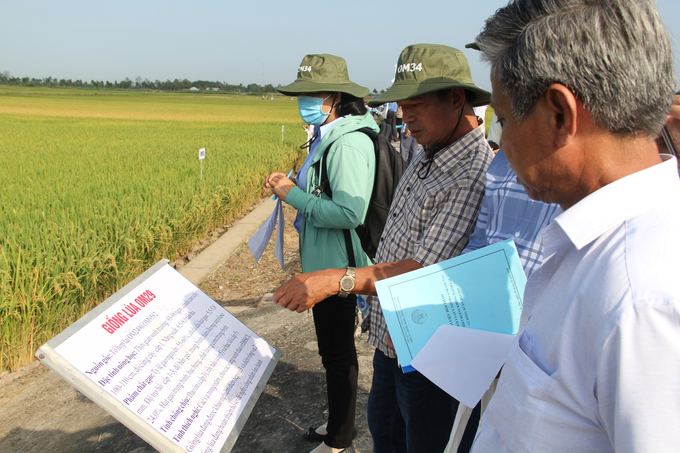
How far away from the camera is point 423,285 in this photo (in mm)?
1229

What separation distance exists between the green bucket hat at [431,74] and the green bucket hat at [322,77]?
2.57 feet

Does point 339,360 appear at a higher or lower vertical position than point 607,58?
lower

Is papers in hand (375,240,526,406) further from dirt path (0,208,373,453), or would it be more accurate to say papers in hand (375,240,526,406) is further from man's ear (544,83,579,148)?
dirt path (0,208,373,453)

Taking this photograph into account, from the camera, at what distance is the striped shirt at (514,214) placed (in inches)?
49.4

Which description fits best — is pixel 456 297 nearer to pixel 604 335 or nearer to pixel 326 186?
pixel 604 335

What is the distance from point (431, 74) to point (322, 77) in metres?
0.96

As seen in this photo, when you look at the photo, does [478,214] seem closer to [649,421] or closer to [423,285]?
[423,285]

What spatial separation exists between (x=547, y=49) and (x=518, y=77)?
A: 6 centimetres

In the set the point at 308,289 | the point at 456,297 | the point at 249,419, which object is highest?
the point at 456,297

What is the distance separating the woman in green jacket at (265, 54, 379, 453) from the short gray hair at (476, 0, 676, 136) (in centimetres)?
141

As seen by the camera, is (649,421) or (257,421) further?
(257,421)

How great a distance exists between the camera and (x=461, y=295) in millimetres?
1226

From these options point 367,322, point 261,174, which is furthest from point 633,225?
point 261,174

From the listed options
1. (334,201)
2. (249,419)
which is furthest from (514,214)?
(249,419)
